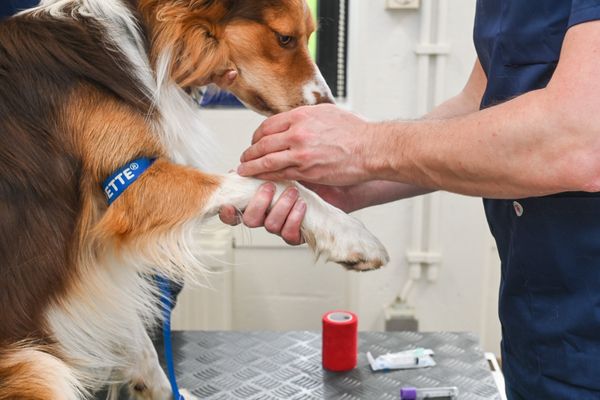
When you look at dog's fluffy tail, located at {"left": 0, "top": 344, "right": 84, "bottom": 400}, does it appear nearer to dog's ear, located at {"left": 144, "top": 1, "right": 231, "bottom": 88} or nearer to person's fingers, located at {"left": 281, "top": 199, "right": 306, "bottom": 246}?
person's fingers, located at {"left": 281, "top": 199, "right": 306, "bottom": 246}

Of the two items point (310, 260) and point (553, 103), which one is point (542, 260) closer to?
point (553, 103)

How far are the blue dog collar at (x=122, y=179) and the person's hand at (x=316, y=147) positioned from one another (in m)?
0.22

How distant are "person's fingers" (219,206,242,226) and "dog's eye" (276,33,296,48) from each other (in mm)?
404

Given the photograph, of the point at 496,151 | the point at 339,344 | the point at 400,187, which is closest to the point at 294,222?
the point at 400,187

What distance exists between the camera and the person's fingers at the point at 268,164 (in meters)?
1.15

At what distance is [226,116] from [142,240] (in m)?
1.50

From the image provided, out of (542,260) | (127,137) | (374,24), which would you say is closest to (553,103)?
(542,260)

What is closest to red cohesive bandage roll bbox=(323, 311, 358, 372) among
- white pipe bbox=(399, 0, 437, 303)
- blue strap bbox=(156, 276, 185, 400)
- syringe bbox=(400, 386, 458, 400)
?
syringe bbox=(400, 386, 458, 400)

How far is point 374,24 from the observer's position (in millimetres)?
2562

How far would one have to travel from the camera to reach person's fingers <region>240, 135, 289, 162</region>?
1.17m

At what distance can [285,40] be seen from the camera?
1.44m

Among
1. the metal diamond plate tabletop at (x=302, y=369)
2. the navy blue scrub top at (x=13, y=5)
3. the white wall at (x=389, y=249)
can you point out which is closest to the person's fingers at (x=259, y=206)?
the metal diamond plate tabletop at (x=302, y=369)

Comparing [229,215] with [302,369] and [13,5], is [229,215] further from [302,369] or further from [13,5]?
[13,5]

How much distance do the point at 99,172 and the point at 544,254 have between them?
0.77 meters
